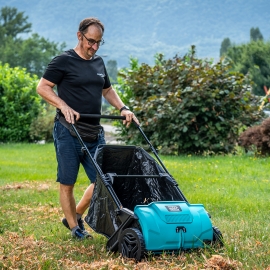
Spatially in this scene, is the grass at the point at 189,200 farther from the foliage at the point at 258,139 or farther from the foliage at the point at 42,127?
the foliage at the point at 42,127

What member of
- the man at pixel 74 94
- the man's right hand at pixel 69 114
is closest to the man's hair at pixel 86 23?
the man at pixel 74 94

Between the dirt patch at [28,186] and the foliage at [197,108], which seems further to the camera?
the foliage at [197,108]

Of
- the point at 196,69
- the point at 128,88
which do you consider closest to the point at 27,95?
the point at 128,88

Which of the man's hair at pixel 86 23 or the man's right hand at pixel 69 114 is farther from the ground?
the man's hair at pixel 86 23

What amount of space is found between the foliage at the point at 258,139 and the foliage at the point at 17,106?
9143mm

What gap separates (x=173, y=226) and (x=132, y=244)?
13.0 inches

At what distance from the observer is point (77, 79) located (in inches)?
213

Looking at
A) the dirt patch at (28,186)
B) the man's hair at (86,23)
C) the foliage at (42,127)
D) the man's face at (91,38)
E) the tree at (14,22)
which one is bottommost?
the dirt patch at (28,186)

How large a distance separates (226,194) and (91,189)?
111 inches

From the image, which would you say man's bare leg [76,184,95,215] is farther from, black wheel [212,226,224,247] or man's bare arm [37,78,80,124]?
black wheel [212,226,224,247]

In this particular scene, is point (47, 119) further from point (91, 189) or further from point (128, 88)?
point (91, 189)

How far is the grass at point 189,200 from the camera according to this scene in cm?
452

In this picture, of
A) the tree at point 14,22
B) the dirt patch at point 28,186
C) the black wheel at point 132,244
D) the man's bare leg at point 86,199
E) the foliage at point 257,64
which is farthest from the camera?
the tree at point 14,22

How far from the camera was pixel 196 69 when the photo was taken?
1375 centimetres
